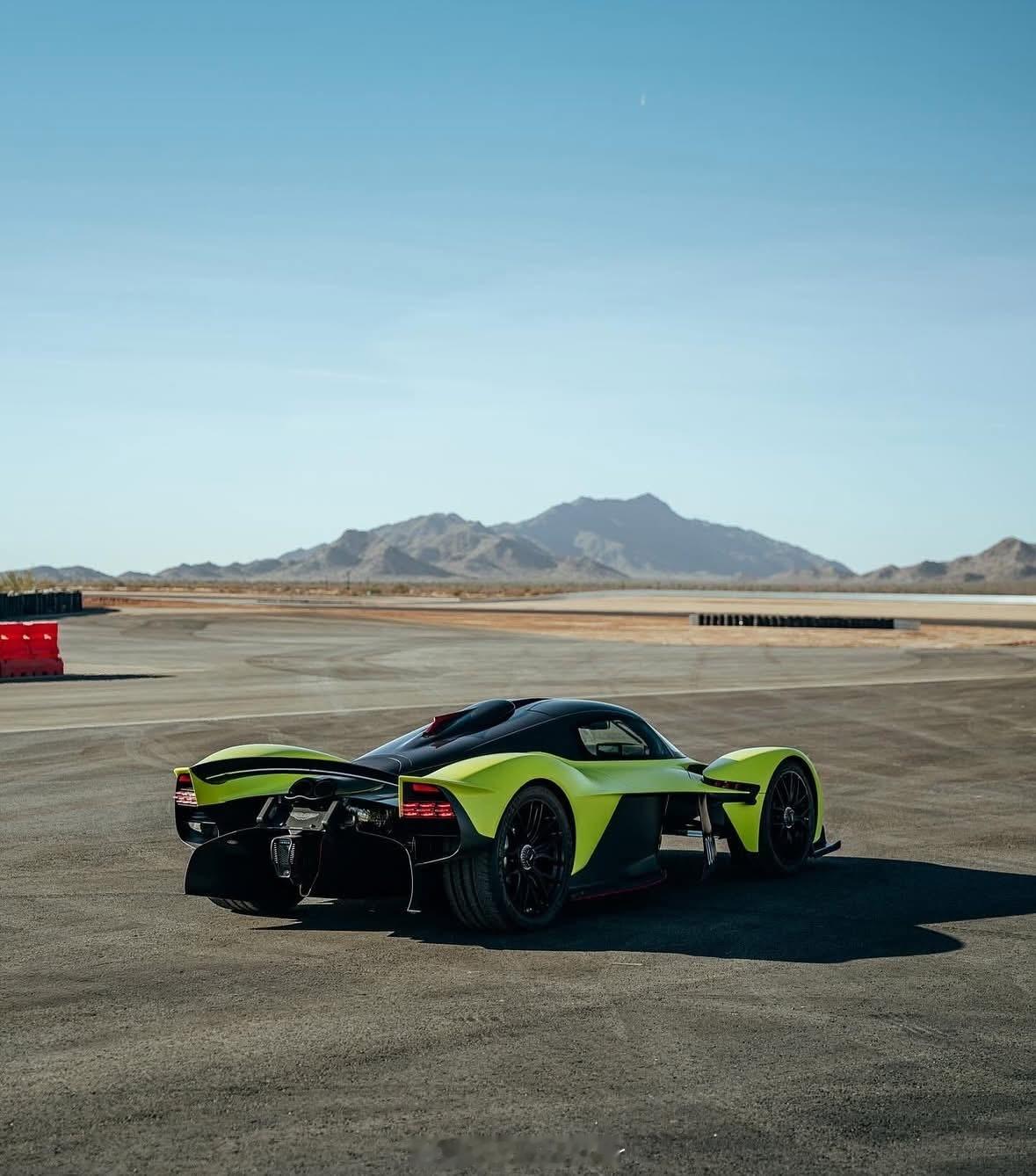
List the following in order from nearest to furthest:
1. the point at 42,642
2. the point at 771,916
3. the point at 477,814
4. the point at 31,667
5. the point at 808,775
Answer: the point at 477,814 → the point at 771,916 → the point at 808,775 → the point at 31,667 → the point at 42,642

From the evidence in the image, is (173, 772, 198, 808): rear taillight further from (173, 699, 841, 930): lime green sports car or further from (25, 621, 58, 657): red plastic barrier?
(25, 621, 58, 657): red plastic barrier

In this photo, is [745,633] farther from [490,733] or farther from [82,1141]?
[82,1141]

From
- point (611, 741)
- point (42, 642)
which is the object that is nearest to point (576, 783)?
point (611, 741)

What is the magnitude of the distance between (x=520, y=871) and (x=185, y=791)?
7.57 ft

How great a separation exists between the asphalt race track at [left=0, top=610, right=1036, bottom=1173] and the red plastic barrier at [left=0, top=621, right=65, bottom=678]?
1874 cm

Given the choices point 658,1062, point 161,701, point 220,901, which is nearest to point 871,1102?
point 658,1062

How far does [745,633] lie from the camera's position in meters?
57.6

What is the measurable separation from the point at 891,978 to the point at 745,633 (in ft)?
164

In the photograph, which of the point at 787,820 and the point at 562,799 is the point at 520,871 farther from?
the point at 787,820

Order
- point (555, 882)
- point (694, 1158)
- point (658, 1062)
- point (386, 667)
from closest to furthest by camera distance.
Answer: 1. point (694, 1158)
2. point (658, 1062)
3. point (555, 882)
4. point (386, 667)

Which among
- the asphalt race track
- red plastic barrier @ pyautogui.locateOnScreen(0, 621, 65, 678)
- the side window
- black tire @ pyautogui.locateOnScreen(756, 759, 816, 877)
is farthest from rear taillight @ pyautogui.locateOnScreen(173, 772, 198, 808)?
red plastic barrier @ pyautogui.locateOnScreen(0, 621, 65, 678)

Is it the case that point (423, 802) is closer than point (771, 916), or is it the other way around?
point (423, 802)

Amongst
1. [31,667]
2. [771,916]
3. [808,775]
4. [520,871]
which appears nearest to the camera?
[520,871]

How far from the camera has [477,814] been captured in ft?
28.3
